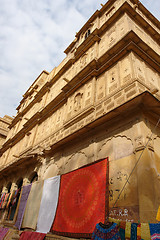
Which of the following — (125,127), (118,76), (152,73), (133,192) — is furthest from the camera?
(152,73)

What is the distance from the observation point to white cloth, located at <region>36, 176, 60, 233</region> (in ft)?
21.3

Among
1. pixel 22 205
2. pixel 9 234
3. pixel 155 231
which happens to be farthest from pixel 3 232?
pixel 155 231

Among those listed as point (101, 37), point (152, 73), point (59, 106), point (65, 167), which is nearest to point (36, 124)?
point (59, 106)

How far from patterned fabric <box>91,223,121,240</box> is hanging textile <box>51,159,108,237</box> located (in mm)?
646

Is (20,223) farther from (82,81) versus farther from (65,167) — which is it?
(82,81)

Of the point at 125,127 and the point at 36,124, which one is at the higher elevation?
the point at 36,124

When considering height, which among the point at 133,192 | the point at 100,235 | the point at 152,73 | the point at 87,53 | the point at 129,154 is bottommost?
the point at 100,235

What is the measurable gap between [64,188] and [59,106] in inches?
245

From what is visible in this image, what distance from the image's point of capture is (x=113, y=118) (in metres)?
6.13

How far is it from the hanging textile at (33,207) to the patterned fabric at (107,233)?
4401 mm

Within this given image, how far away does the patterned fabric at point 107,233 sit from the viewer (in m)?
3.53

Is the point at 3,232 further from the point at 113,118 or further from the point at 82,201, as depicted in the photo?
the point at 113,118

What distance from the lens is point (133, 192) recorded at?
4.32m

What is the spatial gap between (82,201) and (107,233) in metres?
1.84
